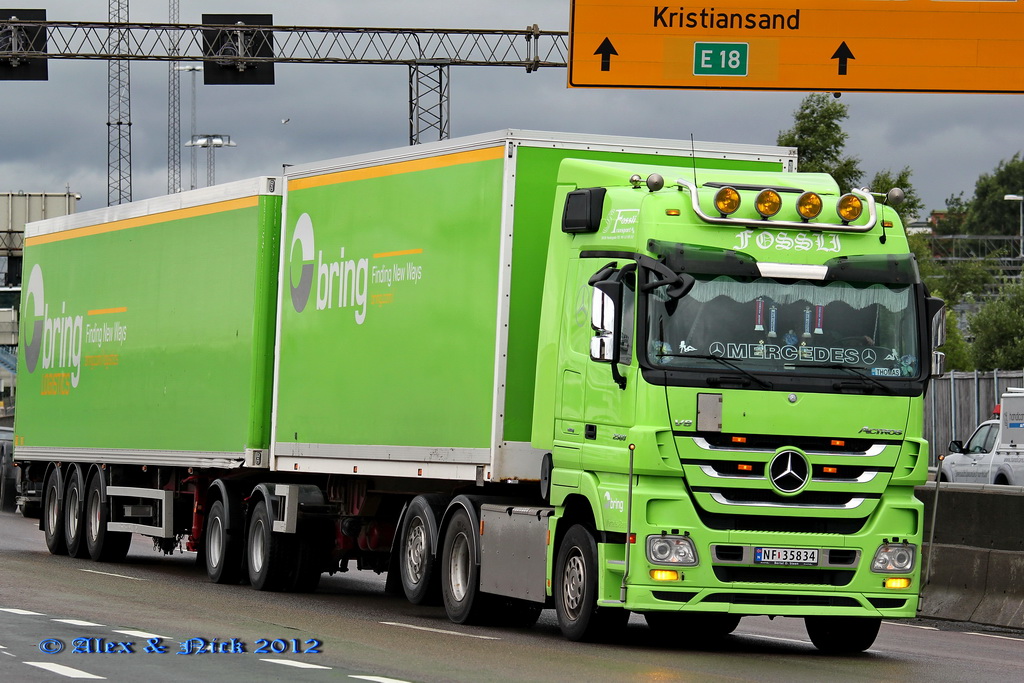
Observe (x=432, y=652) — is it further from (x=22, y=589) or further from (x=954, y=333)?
(x=954, y=333)

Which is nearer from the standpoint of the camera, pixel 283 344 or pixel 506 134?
pixel 506 134

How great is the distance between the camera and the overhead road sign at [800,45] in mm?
25703

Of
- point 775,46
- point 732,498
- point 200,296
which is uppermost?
point 775,46

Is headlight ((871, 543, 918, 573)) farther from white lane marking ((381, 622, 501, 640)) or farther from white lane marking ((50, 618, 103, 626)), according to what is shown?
white lane marking ((50, 618, 103, 626))

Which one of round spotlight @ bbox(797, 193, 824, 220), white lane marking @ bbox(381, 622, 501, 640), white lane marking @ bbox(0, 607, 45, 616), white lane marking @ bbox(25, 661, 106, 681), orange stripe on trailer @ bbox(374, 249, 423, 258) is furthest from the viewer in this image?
orange stripe on trailer @ bbox(374, 249, 423, 258)

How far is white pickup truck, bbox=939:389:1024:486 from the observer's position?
31922 mm

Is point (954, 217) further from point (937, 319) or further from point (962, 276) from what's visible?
point (937, 319)

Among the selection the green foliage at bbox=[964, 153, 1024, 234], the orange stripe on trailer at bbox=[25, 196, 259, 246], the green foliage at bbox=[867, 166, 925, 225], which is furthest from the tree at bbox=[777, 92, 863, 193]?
the green foliage at bbox=[964, 153, 1024, 234]

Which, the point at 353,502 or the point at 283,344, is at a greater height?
the point at 283,344

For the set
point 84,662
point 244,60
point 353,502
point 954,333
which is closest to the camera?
point 84,662

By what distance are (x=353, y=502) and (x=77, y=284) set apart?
315 inches

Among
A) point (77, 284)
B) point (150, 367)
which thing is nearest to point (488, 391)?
point (150, 367)

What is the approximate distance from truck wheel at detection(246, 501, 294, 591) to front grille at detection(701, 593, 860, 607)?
719 cm

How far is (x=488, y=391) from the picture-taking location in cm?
1542
